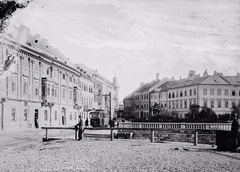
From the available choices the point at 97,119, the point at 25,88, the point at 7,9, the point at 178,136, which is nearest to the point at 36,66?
the point at 25,88

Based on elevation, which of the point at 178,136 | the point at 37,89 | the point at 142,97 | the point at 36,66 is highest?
the point at 36,66

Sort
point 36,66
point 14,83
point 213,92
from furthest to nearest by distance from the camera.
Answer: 1. point 213,92
2. point 36,66
3. point 14,83

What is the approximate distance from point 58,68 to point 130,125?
1334 centimetres

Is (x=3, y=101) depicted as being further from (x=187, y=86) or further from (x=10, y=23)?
(x=187, y=86)

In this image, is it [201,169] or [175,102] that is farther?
[175,102]

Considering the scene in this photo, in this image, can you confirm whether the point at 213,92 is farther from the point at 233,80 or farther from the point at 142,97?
the point at 142,97

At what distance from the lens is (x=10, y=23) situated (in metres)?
8.86

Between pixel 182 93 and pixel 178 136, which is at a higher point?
pixel 182 93

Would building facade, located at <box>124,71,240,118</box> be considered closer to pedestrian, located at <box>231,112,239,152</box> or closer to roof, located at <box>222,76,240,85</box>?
roof, located at <box>222,76,240,85</box>

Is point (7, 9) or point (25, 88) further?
point (25, 88)

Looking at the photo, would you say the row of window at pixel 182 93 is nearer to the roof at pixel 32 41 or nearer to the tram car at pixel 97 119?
the tram car at pixel 97 119

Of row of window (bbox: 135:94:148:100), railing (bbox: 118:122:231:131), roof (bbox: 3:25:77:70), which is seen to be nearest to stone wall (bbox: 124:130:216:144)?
railing (bbox: 118:122:231:131)

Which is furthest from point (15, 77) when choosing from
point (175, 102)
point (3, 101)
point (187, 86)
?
point (175, 102)

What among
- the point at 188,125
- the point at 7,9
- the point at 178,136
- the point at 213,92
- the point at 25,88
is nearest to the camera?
the point at 7,9
